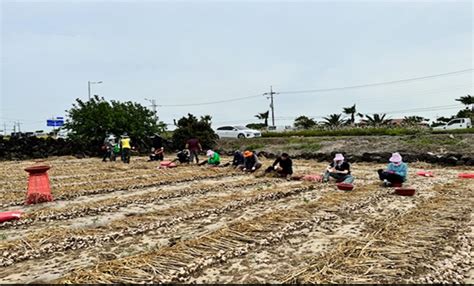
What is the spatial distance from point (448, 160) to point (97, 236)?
13.0 meters

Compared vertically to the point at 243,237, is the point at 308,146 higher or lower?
higher

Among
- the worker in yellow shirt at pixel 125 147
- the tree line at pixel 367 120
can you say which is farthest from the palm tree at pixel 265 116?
the worker in yellow shirt at pixel 125 147

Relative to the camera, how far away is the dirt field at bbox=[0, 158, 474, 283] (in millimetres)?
3850

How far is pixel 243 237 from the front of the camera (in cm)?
504

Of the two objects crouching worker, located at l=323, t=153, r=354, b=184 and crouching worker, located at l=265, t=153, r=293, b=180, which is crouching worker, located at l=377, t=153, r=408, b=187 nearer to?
crouching worker, located at l=323, t=153, r=354, b=184

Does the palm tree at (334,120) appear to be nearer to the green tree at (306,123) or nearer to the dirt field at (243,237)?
the green tree at (306,123)

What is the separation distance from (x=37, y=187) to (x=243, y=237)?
192 inches

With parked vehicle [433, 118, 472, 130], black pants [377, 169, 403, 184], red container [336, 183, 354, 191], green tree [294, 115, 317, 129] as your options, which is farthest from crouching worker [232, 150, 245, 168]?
green tree [294, 115, 317, 129]

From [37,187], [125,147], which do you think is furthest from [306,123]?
[37,187]

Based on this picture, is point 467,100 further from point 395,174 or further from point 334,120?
point 395,174

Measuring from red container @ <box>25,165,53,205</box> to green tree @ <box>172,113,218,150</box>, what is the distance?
16.8 metres

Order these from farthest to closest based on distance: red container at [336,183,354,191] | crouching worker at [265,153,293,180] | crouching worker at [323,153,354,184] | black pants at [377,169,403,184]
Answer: crouching worker at [265,153,293,180] → crouching worker at [323,153,354,184] → black pants at [377,169,403,184] → red container at [336,183,354,191]

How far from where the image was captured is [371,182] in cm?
1030

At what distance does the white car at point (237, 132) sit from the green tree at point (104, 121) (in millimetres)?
8548
